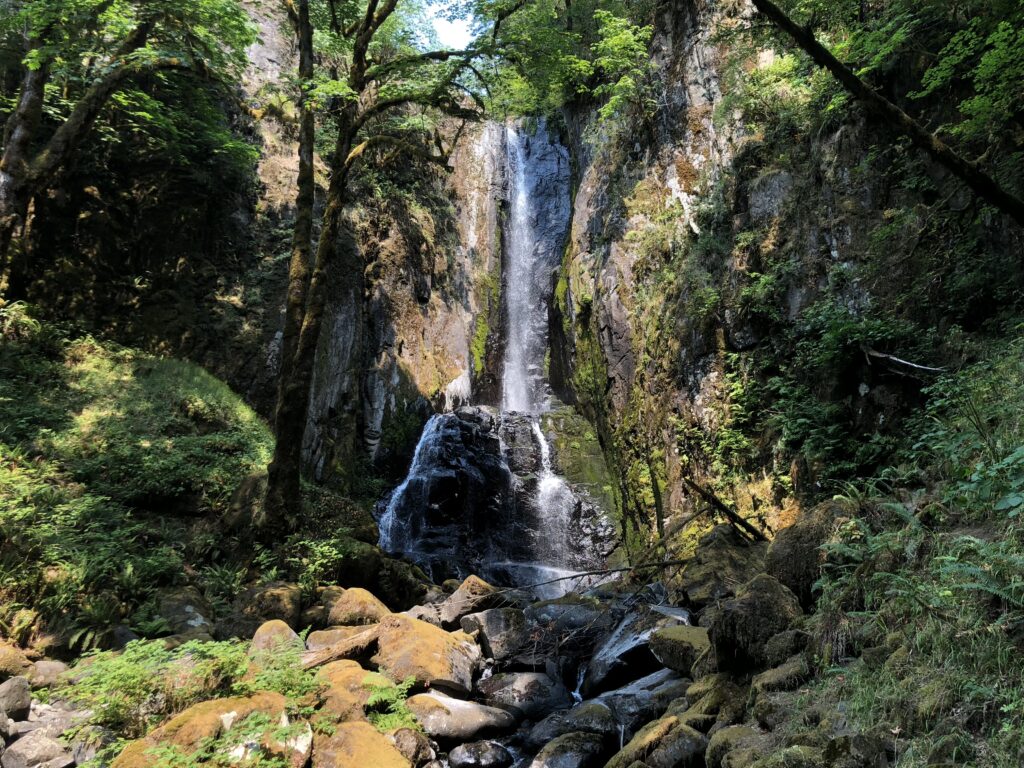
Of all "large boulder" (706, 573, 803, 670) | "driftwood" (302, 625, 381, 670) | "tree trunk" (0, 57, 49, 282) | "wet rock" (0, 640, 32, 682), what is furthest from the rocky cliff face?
"tree trunk" (0, 57, 49, 282)

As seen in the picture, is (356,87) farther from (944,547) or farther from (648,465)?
(944,547)

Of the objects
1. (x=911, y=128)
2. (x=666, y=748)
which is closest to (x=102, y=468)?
(x=666, y=748)

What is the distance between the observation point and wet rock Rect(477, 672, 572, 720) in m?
6.70

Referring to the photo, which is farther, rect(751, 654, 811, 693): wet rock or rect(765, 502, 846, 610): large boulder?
rect(765, 502, 846, 610): large boulder

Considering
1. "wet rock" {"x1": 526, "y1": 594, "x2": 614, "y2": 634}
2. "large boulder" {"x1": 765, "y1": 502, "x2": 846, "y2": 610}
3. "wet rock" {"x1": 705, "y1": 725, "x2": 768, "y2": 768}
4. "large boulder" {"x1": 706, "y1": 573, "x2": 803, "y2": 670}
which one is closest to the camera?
"wet rock" {"x1": 705, "y1": 725, "x2": 768, "y2": 768}

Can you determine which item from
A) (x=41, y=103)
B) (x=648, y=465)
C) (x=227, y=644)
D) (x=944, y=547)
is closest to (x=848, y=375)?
(x=944, y=547)

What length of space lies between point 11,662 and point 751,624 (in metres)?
6.51

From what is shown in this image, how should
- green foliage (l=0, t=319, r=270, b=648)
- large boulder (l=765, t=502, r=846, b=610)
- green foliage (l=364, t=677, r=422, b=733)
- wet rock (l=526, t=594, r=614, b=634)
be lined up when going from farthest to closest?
wet rock (l=526, t=594, r=614, b=634), green foliage (l=0, t=319, r=270, b=648), green foliage (l=364, t=677, r=422, b=733), large boulder (l=765, t=502, r=846, b=610)

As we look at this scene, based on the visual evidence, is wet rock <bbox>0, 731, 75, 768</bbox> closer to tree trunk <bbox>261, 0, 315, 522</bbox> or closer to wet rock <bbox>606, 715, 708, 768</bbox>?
wet rock <bbox>606, 715, 708, 768</bbox>

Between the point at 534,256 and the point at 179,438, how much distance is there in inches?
631

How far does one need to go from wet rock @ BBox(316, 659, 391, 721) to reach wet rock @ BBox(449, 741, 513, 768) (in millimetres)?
1007

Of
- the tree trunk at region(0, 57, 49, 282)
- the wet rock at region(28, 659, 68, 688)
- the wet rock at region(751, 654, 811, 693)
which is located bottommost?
the wet rock at region(28, 659, 68, 688)

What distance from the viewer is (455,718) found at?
607 centimetres

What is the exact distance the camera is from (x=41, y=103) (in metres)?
9.69
